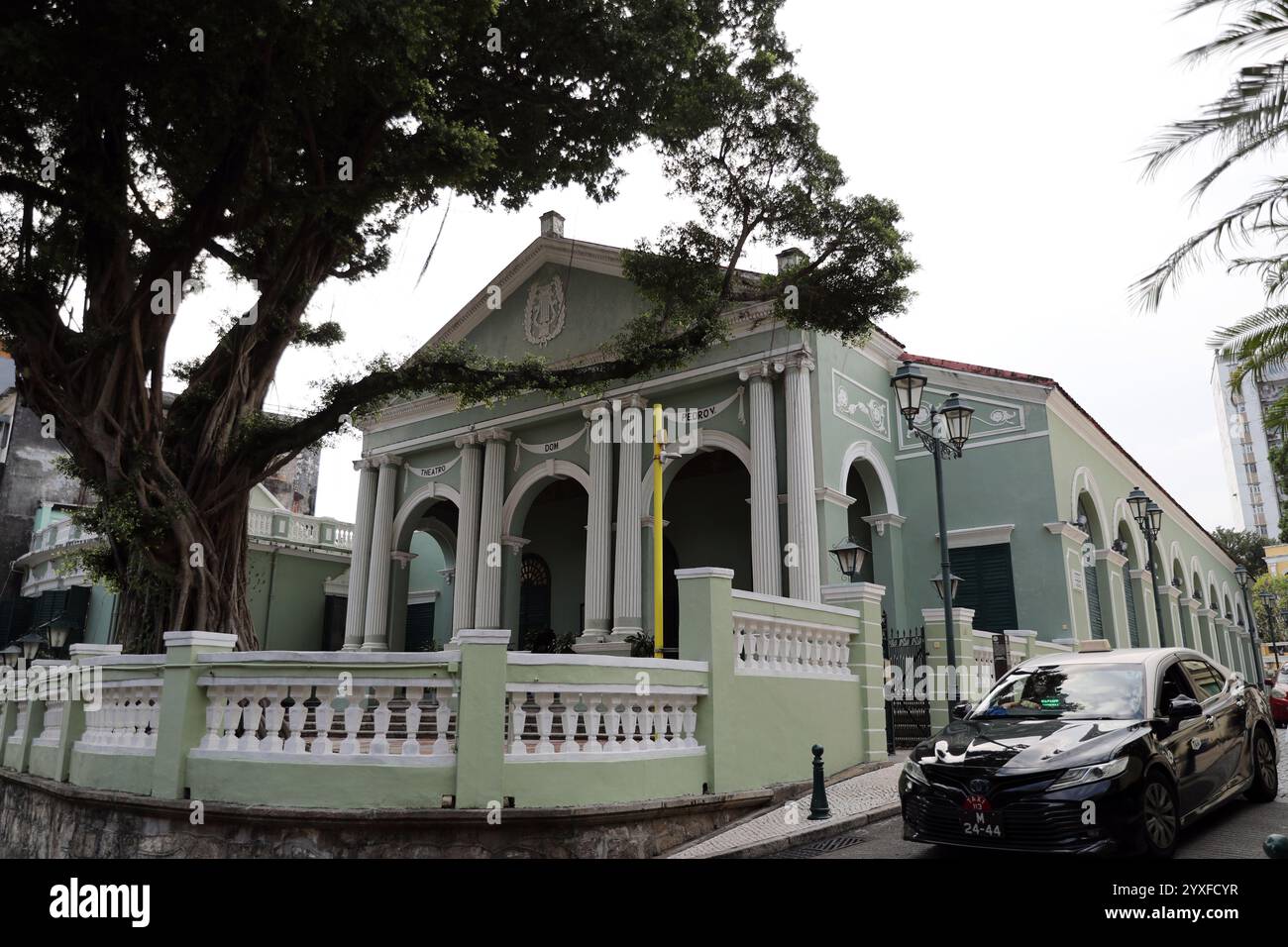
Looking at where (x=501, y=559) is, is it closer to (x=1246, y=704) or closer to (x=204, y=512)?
(x=204, y=512)

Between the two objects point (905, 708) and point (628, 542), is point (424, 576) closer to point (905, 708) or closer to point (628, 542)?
point (628, 542)

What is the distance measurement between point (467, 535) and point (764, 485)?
25.4 feet

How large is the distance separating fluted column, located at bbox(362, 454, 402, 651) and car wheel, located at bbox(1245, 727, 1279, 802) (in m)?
17.2

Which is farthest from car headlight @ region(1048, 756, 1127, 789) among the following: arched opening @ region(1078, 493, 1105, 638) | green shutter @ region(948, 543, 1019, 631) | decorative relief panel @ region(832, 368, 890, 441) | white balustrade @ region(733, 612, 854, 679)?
arched opening @ region(1078, 493, 1105, 638)

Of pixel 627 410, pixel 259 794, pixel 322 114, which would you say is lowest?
pixel 259 794

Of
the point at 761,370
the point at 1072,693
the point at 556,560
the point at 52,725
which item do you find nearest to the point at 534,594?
the point at 556,560

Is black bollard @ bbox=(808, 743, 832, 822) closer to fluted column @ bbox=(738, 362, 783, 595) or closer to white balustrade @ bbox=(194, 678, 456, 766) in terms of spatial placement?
white balustrade @ bbox=(194, 678, 456, 766)

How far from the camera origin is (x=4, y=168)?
10.8 meters

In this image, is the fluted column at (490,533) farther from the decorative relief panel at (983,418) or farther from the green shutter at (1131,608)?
the green shutter at (1131,608)

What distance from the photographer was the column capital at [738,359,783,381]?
1683cm

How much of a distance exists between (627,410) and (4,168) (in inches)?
430

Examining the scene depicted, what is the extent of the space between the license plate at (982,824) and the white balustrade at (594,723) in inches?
112

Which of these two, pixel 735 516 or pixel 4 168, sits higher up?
pixel 4 168
